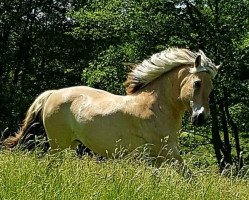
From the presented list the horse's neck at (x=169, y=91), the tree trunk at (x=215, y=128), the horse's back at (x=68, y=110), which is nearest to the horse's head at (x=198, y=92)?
the horse's neck at (x=169, y=91)

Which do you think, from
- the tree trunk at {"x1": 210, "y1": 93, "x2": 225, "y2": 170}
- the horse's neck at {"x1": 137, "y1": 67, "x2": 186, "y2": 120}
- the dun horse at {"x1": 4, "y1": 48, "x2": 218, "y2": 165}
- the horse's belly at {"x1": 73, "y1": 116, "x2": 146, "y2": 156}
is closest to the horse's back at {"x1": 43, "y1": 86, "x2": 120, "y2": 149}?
the dun horse at {"x1": 4, "y1": 48, "x2": 218, "y2": 165}

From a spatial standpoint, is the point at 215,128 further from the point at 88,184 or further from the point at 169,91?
the point at 88,184

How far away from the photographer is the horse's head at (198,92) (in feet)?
22.6

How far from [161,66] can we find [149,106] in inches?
24.5

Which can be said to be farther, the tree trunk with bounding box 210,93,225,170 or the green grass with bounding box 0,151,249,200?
the tree trunk with bounding box 210,93,225,170

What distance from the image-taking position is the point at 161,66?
291 inches

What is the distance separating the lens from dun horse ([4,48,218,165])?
694 cm

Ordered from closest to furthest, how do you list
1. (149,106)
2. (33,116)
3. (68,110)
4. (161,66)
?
(149,106) < (161,66) < (68,110) < (33,116)

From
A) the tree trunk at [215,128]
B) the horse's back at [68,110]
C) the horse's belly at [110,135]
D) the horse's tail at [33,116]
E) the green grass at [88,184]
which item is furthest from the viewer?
the tree trunk at [215,128]

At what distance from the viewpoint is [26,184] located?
4.07 m

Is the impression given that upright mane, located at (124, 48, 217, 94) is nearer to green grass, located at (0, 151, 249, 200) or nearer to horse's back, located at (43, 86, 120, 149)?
horse's back, located at (43, 86, 120, 149)

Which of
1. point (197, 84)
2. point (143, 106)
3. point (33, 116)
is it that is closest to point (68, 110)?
point (33, 116)

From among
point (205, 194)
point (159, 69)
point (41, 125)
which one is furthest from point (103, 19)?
point (205, 194)

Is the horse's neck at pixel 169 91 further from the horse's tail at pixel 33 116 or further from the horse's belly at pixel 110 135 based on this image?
the horse's tail at pixel 33 116
